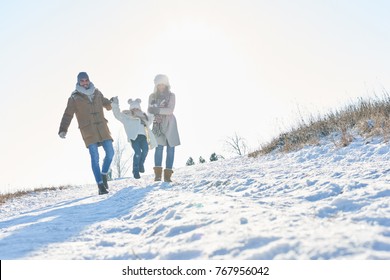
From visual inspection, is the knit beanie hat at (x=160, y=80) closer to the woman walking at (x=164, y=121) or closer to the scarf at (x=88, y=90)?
the woman walking at (x=164, y=121)

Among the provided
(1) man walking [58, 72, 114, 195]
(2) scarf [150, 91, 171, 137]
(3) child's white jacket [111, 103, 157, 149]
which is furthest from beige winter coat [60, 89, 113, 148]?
(3) child's white jacket [111, 103, 157, 149]

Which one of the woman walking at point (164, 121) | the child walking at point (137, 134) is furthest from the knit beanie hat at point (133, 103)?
the woman walking at point (164, 121)

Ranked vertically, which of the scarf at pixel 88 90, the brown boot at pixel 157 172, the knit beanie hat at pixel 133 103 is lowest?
the brown boot at pixel 157 172

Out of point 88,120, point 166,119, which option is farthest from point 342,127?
point 88,120

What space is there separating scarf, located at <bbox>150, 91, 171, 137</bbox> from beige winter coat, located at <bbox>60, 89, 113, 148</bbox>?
2.92 feet

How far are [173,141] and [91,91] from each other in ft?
5.61

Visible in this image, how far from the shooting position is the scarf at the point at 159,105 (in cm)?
704

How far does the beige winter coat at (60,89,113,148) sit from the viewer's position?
21.7 feet

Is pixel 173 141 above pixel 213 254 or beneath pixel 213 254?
above

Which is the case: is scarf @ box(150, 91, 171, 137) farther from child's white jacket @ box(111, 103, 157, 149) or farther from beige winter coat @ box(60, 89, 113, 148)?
child's white jacket @ box(111, 103, 157, 149)
